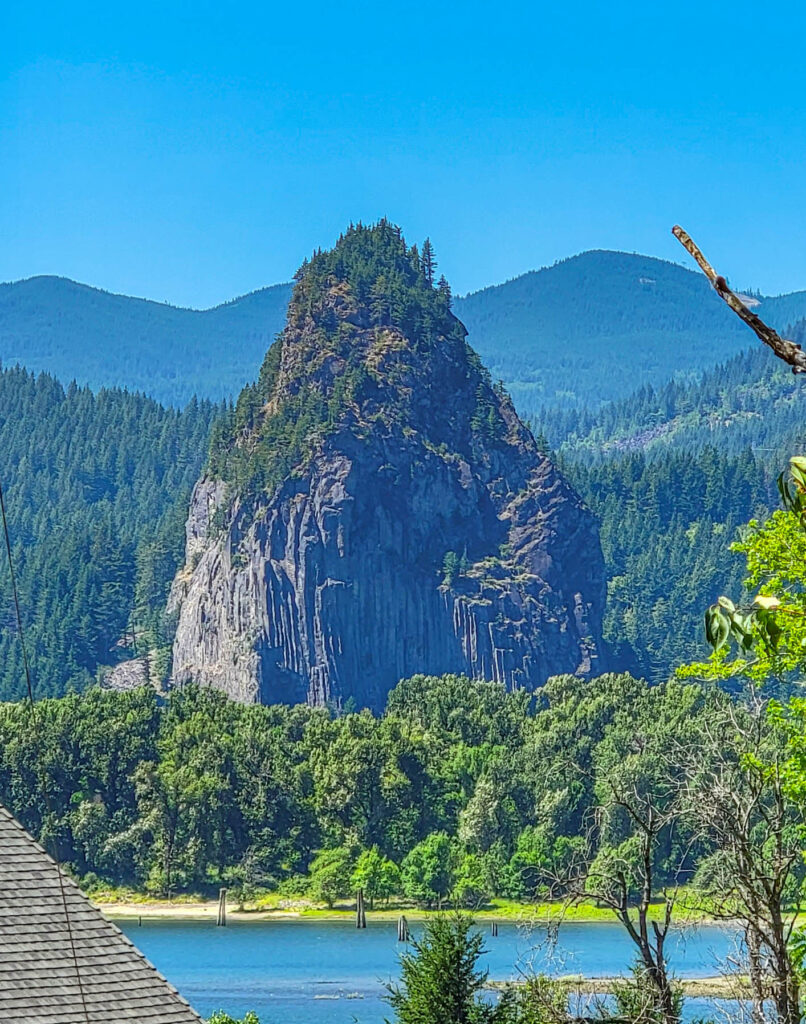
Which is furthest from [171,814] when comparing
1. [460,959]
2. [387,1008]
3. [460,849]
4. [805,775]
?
[805,775]

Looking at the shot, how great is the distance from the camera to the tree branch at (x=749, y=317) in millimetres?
7633

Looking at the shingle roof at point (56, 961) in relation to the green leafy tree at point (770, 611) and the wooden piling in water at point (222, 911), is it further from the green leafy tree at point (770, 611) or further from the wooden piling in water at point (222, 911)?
the wooden piling in water at point (222, 911)

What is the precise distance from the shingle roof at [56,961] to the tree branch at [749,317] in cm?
941

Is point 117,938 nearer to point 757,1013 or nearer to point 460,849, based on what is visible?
point 757,1013

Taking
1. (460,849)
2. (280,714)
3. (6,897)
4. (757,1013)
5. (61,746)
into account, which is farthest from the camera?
(280,714)

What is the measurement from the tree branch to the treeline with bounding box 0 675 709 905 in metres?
128

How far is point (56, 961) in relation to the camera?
647 inches

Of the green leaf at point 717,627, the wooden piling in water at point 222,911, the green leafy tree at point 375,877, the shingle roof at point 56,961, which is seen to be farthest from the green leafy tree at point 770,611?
the green leafy tree at point 375,877

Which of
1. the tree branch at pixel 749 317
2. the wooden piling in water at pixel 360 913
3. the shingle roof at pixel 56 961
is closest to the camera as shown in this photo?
the tree branch at pixel 749 317

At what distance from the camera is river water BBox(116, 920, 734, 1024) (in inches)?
3546

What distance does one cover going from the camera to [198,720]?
159625 mm

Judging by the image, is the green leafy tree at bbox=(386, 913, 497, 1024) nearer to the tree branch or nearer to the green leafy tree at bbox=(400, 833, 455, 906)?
the tree branch

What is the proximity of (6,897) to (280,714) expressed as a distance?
150706 millimetres

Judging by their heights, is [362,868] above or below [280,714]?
below
